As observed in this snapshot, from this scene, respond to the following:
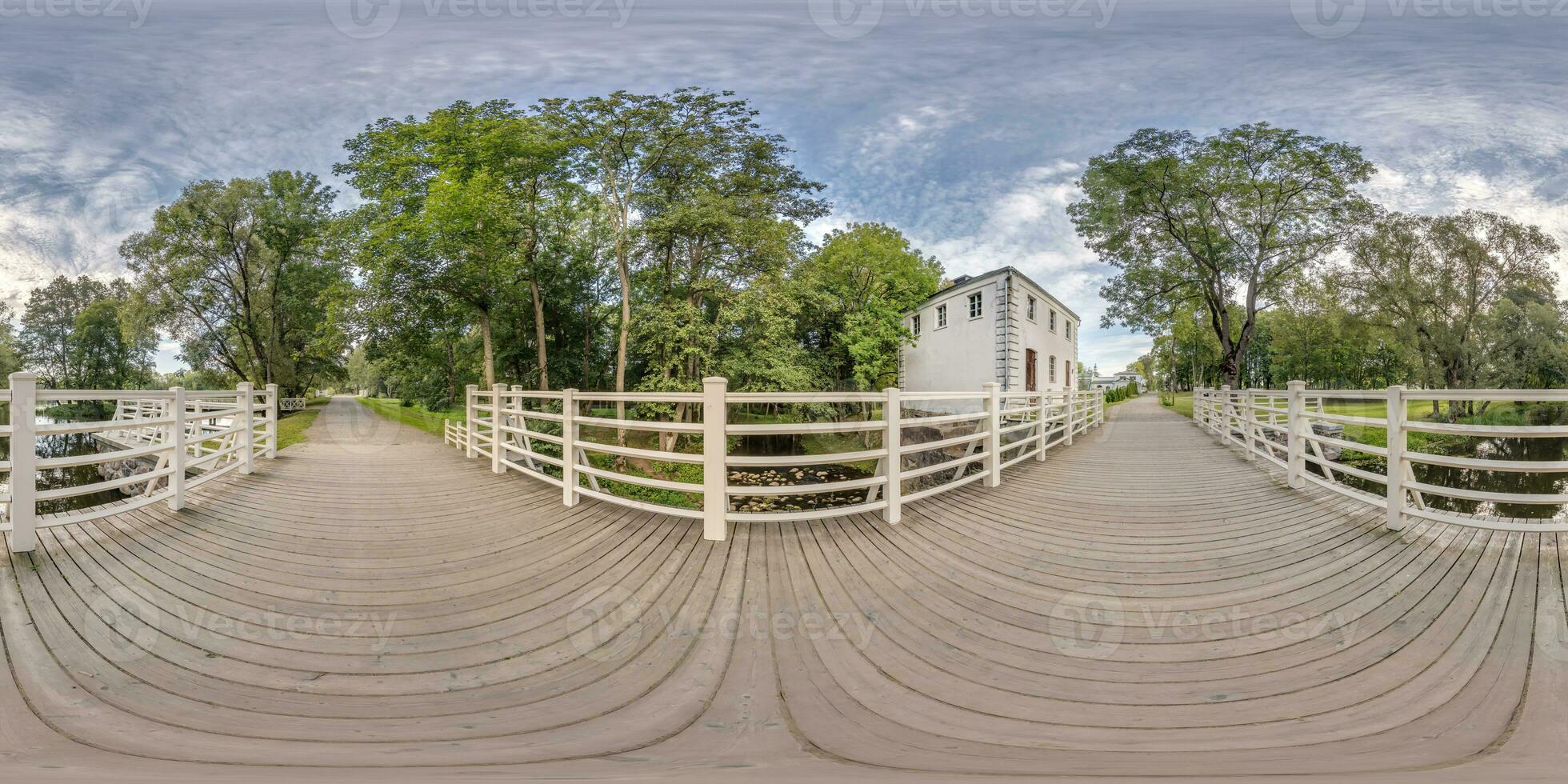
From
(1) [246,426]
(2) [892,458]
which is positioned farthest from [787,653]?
(1) [246,426]

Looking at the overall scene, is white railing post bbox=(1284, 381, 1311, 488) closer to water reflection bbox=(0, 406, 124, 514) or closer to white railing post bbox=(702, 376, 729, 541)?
white railing post bbox=(702, 376, 729, 541)

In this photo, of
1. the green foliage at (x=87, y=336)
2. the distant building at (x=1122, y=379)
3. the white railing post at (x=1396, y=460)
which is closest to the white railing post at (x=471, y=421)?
the white railing post at (x=1396, y=460)

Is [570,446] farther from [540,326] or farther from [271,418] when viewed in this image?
[540,326]

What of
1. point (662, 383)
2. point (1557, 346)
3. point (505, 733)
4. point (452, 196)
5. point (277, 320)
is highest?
point (452, 196)

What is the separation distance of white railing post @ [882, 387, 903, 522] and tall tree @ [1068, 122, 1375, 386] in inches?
622

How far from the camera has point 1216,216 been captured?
653 inches

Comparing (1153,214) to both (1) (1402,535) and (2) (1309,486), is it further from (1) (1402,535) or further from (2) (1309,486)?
(1) (1402,535)

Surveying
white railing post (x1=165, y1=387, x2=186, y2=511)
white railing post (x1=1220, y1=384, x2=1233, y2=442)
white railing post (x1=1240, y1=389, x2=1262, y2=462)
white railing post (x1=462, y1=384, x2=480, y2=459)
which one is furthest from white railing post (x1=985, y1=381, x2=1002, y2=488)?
white railing post (x1=462, y1=384, x2=480, y2=459)

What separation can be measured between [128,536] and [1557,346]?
95.8 feet

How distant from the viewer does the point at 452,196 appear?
1381 cm

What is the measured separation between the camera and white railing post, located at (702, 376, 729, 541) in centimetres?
386

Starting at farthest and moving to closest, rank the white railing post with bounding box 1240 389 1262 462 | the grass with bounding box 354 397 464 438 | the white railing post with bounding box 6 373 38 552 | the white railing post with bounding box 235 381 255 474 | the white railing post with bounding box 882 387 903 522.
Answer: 1. the grass with bounding box 354 397 464 438
2. the white railing post with bounding box 1240 389 1262 462
3. the white railing post with bounding box 235 381 255 474
4. the white railing post with bounding box 882 387 903 522
5. the white railing post with bounding box 6 373 38 552

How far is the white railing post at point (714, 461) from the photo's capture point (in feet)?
12.6

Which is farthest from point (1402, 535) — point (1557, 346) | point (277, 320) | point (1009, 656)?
point (277, 320)
